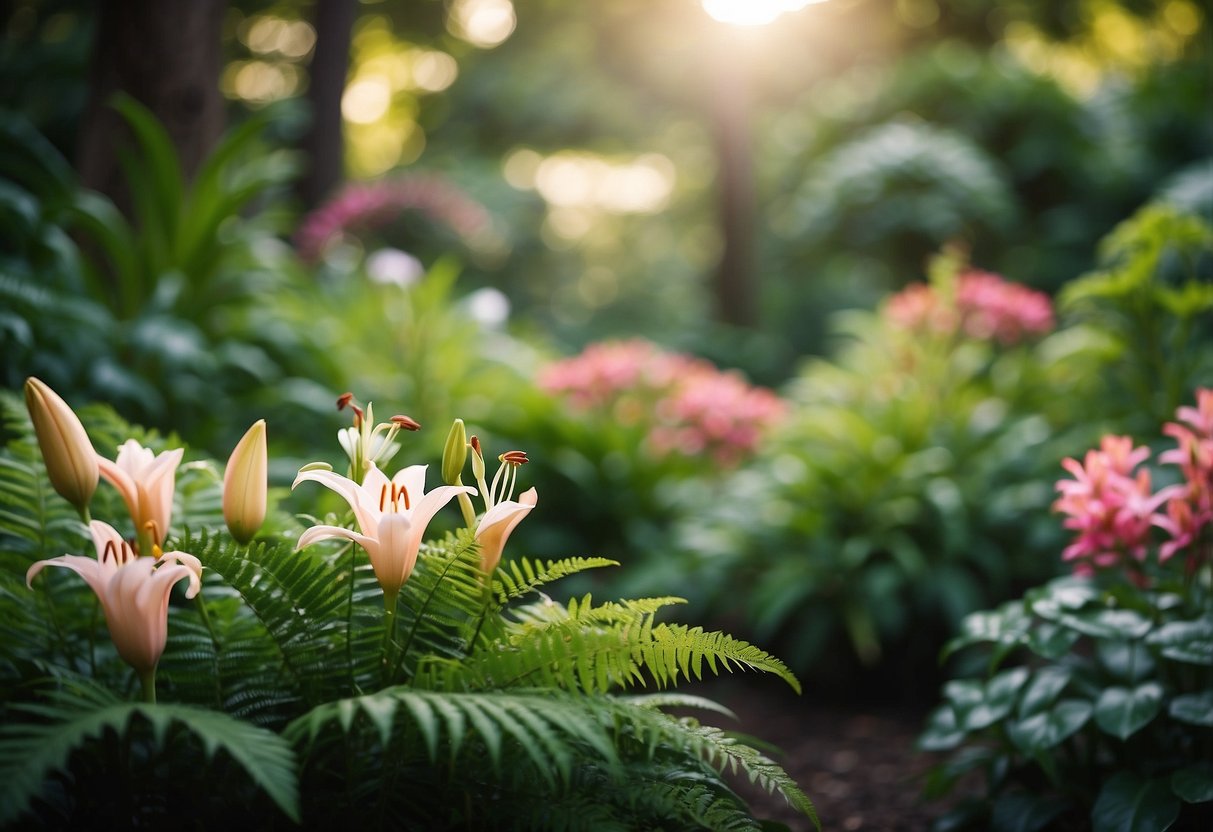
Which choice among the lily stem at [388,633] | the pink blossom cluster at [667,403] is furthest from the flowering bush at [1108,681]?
the pink blossom cluster at [667,403]

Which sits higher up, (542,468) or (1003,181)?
(1003,181)

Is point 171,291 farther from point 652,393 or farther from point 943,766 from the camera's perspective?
point 943,766

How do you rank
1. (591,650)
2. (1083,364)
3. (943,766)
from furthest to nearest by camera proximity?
(1083,364) < (943,766) < (591,650)

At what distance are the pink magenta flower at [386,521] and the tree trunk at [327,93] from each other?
659cm

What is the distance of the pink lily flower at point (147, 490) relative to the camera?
4.13 feet

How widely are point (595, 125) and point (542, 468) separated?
8.37 metres

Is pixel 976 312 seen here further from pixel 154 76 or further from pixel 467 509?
pixel 154 76

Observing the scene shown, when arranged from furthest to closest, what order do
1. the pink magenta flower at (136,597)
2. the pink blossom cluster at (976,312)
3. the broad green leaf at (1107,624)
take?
the pink blossom cluster at (976,312) → the broad green leaf at (1107,624) → the pink magenta flower at (136,597)

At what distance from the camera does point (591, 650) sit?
1.22 m

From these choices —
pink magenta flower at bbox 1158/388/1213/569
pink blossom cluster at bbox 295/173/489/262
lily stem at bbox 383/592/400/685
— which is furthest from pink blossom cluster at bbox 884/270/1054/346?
pink blossom cluster at bbox 295/173/489/262

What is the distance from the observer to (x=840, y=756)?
2699 millimetres

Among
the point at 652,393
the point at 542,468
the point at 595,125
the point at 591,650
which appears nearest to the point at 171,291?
the point at 542,468

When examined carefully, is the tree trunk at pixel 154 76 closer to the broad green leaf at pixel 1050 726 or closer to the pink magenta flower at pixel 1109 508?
the pink magenta flower at pixel 1109 508

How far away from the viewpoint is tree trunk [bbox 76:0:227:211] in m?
3.63
